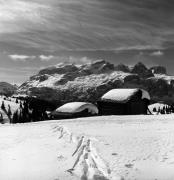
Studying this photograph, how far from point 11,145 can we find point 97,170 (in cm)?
830

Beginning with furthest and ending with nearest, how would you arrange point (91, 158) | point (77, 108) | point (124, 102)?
point (77, 108)
point (124, 102)
point (91, 158)

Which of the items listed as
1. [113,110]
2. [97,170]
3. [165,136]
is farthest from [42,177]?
[113,110]

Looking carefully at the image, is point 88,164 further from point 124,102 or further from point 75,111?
point 75,111

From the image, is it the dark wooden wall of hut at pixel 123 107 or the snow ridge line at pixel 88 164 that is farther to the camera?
the dark wooden wall of hut at pixel 123 107

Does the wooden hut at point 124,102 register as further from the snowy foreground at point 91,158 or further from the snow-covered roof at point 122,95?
the snowy foreground at point 91,158

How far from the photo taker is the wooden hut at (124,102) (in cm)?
4731

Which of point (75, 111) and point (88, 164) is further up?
point (75, 111)

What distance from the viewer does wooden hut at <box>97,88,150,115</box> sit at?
47.3 metres

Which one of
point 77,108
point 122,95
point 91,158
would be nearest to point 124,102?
point 122,95

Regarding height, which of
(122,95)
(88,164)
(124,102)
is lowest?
(88,164)

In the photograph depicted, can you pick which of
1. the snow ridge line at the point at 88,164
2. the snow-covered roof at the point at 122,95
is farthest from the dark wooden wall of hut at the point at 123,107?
the snow ridge line at the point at 88,164

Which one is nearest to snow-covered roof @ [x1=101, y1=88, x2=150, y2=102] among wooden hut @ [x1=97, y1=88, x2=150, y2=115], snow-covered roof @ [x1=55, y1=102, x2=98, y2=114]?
wooden hut @ [x1=97, y1=88, x2=150, y2=115]

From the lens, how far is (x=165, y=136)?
56.6 feet

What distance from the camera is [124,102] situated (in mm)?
46781
